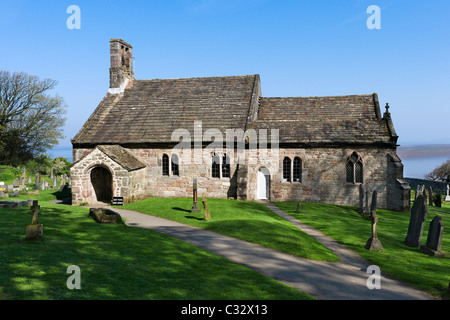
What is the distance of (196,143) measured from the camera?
2577 centimetres

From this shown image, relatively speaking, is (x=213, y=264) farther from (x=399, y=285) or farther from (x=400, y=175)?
(x=400, y=175)

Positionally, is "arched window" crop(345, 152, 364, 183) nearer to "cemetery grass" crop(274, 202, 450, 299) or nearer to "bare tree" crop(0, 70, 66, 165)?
"cemetery grass" crop(274, 202, 450, 299)

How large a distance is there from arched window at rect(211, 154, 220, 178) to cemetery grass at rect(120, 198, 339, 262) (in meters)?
2.54

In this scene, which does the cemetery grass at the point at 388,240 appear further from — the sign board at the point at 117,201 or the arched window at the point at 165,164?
the sign board at the point at 117,201

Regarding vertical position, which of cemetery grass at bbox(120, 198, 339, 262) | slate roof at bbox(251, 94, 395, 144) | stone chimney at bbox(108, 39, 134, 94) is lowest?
cemetery grass at bbox(120, 198, 339, 262)

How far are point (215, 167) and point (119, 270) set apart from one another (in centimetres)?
1727

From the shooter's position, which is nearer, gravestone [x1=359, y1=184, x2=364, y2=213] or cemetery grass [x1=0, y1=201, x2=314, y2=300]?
cemetery grass [x1=0, y1=201, x2=314, y2=300]

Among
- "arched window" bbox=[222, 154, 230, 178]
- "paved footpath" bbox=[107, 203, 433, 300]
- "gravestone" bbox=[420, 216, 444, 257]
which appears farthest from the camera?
"arched window" bbox=[222, 154, 230, 178]

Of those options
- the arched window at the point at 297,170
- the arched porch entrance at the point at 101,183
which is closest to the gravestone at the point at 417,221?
the arched window at the point at 297,170

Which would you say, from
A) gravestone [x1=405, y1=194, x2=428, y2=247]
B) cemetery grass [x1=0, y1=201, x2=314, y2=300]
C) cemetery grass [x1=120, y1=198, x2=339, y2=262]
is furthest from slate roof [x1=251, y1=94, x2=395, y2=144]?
cemetery grass [x1=0, y1=201, x2=314, y2=300]

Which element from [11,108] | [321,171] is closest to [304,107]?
[321,171]

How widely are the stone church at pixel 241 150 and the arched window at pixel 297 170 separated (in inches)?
3.1

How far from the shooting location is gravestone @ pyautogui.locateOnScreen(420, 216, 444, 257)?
12784 millimetres

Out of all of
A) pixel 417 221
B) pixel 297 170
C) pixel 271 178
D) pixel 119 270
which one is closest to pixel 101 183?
pixel 271 178
